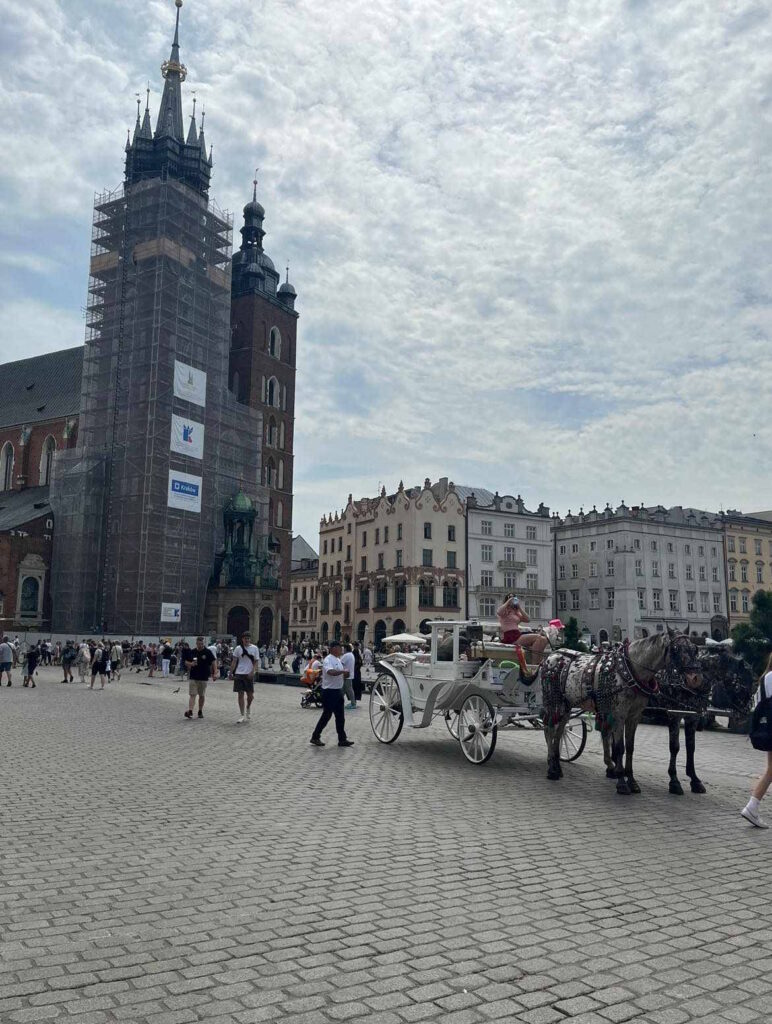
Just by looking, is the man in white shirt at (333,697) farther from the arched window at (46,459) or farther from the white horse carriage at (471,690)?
the arched window at (46,459)

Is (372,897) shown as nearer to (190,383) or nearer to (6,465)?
(190,383)

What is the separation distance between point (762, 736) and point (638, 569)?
72.0 metres

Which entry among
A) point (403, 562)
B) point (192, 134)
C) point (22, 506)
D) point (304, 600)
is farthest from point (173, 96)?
point (304, 600)

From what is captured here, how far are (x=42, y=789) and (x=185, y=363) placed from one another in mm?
45781

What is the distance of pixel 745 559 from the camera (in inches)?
3342

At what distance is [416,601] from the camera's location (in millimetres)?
68938

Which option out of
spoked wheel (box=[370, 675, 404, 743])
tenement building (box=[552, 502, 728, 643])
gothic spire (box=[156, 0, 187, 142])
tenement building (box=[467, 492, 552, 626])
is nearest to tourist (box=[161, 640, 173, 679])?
spoked wheel (box=[370, 675, 404, 743])

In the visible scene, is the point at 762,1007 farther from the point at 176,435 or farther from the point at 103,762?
the point at 176,435

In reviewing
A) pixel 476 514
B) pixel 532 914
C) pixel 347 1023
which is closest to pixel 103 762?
pixel 532 914

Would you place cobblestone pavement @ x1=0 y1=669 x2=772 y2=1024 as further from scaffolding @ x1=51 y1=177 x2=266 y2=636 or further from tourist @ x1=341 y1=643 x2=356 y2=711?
scaffolding @ x1=51 y1=177 x2=266 y2=636

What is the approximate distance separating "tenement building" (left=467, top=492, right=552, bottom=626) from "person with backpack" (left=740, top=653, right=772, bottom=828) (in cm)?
6234

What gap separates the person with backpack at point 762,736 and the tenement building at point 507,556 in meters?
62.3

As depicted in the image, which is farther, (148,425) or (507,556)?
(507,556)

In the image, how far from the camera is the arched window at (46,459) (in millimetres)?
63188
